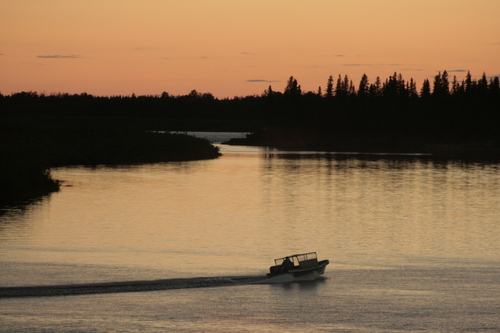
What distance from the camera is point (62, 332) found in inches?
793

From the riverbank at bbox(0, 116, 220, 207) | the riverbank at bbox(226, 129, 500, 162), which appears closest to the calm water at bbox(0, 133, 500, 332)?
the riverbank at bbox(0, 116, 220, 207)

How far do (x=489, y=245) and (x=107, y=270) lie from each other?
1947 cm

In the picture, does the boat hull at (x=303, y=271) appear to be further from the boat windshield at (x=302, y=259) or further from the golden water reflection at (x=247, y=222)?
the golden water reflection at (x=247, y=222)

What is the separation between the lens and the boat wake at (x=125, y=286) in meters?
24.5

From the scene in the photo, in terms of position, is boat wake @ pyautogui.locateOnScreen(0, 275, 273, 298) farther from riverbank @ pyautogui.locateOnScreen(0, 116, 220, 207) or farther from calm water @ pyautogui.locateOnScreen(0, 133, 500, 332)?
riverbank @ pyautogui.locateOnScreen(0, 116, 220, 207)

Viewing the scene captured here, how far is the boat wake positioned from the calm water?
37cm

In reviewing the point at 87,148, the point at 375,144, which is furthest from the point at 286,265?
A: the point at 375,144

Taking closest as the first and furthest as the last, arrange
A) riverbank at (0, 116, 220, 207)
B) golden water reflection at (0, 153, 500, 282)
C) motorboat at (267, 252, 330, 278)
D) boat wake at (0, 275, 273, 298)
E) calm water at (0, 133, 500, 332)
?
calm water at (0, 133, 500, 332), boat wake at (0, 275, 273, 298), motorboat at (267, 252, 330, 278), golden water reflection at (0, 153, 500, 282), riverbank at (0, 116, 220, 207)

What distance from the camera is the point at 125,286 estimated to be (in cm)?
2575

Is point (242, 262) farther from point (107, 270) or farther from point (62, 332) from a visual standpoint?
point (62, 332)

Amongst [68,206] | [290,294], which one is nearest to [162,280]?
[290,294]

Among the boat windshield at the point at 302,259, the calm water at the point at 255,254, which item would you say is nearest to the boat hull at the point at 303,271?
the boat windshield at the point at 302,259

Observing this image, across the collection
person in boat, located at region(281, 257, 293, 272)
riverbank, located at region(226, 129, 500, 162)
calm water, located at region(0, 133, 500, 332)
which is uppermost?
riverbank, located at region(226, 129, 500, 162)

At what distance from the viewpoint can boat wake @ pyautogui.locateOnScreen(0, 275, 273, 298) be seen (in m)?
24.5
